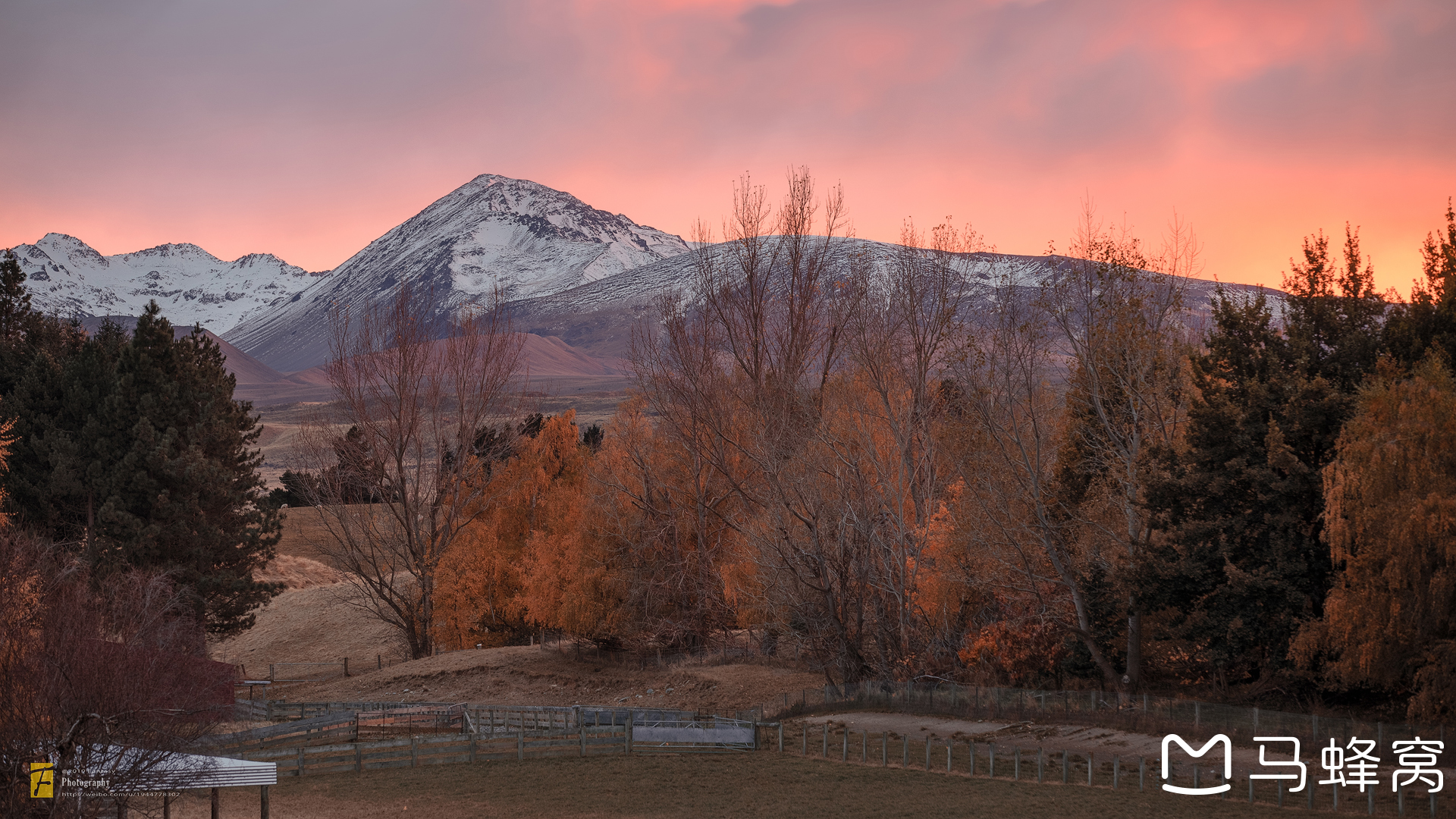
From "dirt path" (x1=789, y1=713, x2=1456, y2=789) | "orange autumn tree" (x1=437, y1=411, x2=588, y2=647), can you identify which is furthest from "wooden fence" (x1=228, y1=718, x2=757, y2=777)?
"orange autumn tree" (x1=437, y1=411, x2=588, y2=647)

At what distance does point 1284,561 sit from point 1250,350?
22.8 ft

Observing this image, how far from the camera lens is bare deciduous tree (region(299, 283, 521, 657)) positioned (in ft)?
183

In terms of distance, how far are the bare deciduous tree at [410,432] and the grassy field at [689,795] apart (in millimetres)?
27509

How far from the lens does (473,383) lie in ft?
192

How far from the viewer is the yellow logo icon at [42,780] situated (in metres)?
16.6

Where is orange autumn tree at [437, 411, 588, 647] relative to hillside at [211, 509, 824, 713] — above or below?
above

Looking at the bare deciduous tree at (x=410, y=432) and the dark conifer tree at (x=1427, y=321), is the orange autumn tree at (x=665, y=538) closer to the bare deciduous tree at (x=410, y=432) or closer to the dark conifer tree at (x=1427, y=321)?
the bare deciduous tree at (x=410, y=432)

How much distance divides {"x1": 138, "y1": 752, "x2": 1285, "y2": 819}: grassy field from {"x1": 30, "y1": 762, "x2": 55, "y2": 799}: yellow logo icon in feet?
26.0

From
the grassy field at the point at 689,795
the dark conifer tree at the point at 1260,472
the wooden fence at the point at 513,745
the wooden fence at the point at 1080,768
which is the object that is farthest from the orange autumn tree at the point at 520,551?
the dark conifer tree at the point at 1260,472

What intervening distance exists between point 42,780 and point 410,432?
40.7 m

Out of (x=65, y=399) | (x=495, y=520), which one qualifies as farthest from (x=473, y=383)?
(x=65, y=399)

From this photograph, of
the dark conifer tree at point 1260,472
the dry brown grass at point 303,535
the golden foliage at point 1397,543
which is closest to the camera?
the golden foliage at point 1397,543

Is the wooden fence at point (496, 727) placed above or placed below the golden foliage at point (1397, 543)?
below

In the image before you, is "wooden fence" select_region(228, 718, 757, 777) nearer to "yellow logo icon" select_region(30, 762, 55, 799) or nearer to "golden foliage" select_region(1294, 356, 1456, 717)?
"yellow logo icon" select_region(30, 762, 55, 799)
